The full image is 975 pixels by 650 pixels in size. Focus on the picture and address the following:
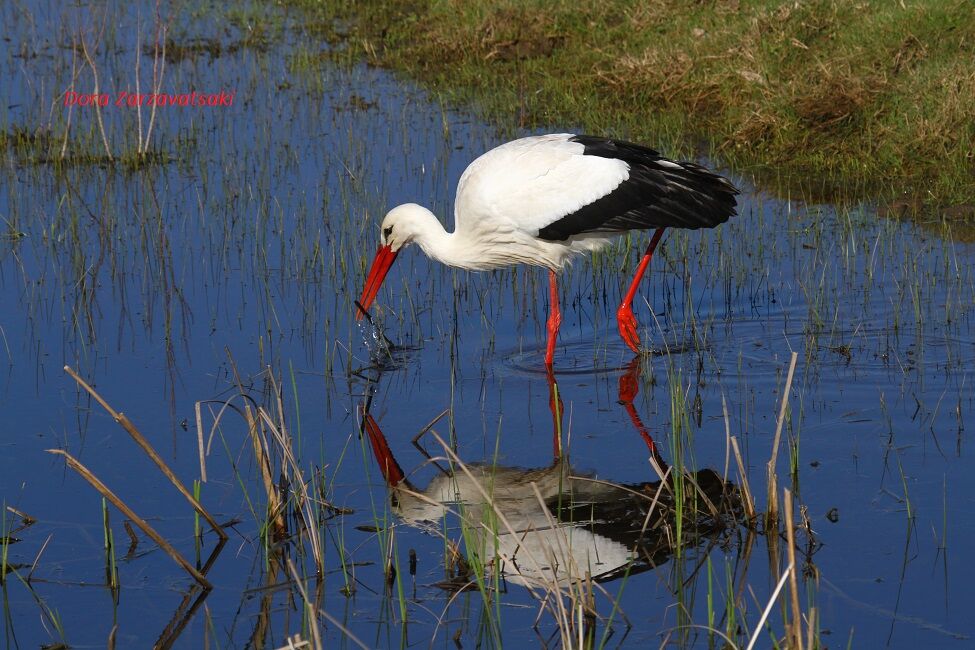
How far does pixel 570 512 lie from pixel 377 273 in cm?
273

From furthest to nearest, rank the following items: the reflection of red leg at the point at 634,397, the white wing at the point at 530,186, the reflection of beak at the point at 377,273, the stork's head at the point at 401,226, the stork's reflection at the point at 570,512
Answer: the reflection of beak at the point at 377,273 → the stork's head at the point at 401,226 → the white wing at the point at 530,186 → the reflection of red leg at the point at 634,397 → the stork's reflection at the point at 570,512

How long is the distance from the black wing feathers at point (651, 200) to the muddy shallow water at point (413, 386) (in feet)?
1.91

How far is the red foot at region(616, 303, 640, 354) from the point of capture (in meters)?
7.10

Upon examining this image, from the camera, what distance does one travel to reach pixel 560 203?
715 cm

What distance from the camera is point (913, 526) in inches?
187

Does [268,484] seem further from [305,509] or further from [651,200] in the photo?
[651,200]

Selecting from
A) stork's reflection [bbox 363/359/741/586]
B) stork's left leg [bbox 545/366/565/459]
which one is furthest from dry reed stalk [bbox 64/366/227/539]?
stork's left leg [bbox 545/366/565/459]

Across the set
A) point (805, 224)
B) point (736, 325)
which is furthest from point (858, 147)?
point (736, 325)

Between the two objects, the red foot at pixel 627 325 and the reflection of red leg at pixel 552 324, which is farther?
the red foot at pixel 627 325

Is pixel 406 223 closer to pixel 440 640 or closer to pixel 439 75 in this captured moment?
pixel 440 640

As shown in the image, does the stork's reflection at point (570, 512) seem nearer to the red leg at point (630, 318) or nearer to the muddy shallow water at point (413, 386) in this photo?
the muddy shallow water at point (413, 386)

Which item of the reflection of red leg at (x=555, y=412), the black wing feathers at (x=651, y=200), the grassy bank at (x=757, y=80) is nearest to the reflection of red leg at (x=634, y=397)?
the reflection of red leg at (x=555, y=412)

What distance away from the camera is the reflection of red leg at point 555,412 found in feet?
19.1

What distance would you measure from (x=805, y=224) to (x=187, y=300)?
3779 mm
